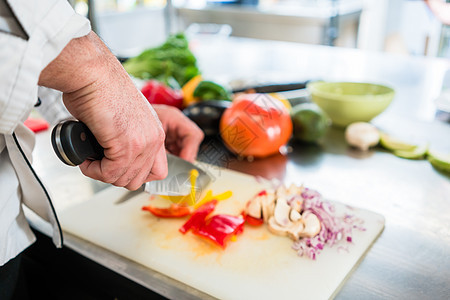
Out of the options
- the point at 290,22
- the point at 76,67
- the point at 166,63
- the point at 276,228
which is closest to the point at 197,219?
the point at 276,228

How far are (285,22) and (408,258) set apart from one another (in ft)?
12.0

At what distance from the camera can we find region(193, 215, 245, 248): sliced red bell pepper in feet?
2.46

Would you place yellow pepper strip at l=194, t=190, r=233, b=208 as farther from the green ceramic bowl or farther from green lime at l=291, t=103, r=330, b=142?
the green ceramic bowl

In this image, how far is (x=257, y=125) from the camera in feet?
3.52

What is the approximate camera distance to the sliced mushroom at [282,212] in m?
0.78

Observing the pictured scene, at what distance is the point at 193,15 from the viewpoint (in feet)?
15.3

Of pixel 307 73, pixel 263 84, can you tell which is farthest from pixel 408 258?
pixel 307 73

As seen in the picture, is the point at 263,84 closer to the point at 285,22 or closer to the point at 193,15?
the point at 285,22

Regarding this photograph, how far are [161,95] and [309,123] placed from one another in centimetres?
45

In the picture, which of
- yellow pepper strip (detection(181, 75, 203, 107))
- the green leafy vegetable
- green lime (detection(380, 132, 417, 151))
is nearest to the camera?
green lime (detection(380, 132, 417, 151))

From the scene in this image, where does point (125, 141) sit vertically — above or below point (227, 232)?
above

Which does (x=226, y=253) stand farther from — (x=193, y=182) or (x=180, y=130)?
(x=180, y=130)

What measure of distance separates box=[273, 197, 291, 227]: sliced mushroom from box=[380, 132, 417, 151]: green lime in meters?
0.48

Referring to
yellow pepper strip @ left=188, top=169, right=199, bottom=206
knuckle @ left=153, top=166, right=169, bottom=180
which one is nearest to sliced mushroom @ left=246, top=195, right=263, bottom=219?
yellow pepper strip @ left=188, top=169, right=199, bottom=206
